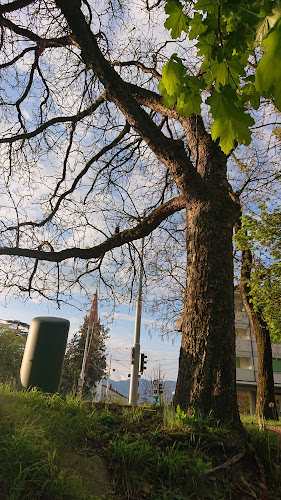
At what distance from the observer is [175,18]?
1966mm

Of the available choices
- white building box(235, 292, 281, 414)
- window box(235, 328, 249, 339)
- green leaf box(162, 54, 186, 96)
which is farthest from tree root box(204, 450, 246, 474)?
window box(235, 328, 249, 339)

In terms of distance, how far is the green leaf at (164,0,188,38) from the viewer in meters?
1.93

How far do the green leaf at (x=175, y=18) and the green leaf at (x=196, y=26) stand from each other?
38 millimetres

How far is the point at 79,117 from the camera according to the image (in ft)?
23.2

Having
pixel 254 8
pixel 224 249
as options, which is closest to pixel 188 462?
pixel 224 249

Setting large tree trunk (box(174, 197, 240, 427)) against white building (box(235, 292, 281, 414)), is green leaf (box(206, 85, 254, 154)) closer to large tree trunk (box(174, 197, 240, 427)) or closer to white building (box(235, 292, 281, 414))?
large tree trunk (box(174, 197, 240, 427))

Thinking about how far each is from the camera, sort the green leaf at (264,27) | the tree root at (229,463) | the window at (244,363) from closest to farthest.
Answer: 1. the green leaf at (264,27)
2. the tree root at (229,463)
3. the window at (244,363)

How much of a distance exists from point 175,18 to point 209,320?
9.83 feet

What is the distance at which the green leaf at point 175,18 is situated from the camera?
1.93m

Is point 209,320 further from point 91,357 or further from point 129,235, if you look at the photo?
point 91,357

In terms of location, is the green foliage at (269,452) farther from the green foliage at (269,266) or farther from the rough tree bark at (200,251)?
the green foliage at (269,266)

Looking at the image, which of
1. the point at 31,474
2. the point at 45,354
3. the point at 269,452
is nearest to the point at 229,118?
the point at 31,474

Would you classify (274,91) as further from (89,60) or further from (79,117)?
(79,117)

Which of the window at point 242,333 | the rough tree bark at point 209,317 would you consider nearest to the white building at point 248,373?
the window at point 242,333
